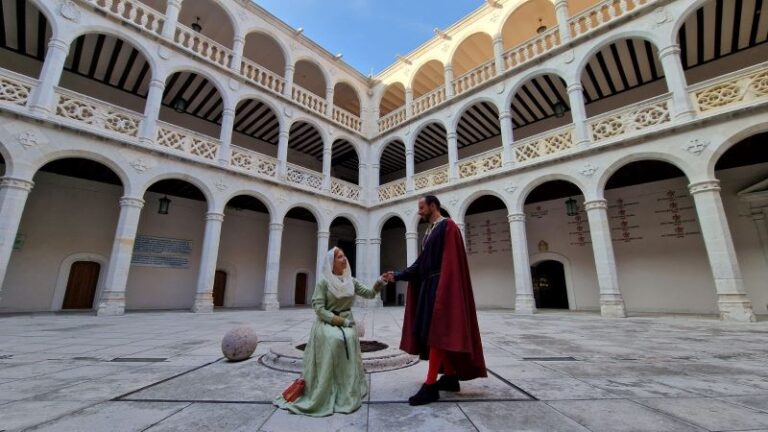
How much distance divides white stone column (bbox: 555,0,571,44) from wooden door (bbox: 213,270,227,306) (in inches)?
628

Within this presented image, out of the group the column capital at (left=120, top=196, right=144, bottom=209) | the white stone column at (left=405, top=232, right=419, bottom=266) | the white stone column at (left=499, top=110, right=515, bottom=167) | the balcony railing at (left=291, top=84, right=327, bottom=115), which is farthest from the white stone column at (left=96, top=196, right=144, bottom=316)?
the white stone column at (left=499, top=110, right=515, bottom=167)

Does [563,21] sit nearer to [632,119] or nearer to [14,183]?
[632,119]

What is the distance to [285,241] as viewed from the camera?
15930mm

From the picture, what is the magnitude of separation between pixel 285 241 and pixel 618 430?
50.6 ft

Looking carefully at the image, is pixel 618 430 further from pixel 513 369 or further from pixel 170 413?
pixel 170 413

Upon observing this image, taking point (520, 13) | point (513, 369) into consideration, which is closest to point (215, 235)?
point (513, 369)

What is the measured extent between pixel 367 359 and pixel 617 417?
2021mm

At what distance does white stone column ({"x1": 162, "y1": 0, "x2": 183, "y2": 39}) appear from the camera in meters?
10.5

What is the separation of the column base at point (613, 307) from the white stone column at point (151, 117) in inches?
545

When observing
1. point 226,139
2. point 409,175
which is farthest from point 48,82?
point 409,175

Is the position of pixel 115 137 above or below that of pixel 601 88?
below

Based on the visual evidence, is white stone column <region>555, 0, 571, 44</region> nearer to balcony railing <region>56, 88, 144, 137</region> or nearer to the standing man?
the standing man

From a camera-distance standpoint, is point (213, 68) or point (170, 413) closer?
point (170, 413)

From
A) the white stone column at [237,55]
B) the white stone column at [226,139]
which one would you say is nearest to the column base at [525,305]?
the white stone column at [226,139]
